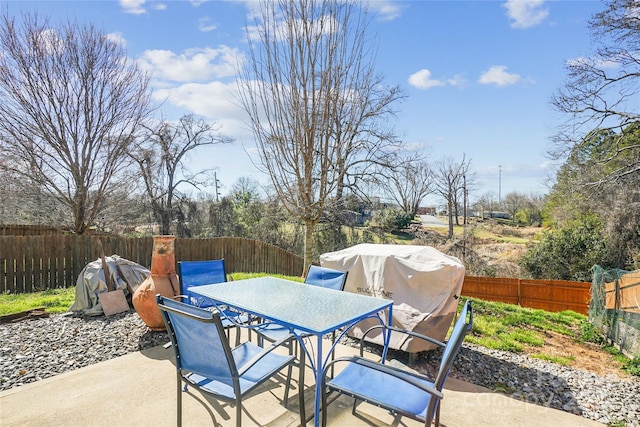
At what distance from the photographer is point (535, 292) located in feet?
30.7

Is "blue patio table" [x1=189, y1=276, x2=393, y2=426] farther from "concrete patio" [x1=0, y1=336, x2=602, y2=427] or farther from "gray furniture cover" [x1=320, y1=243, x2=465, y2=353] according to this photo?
"gray furniture cover" [x1=320, y1=243, x2=465, y2=353]

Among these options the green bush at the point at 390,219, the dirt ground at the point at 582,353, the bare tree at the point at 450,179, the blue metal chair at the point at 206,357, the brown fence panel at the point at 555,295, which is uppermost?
the bare tree at the point at 450,179

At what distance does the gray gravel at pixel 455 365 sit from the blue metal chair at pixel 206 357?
1.94 m

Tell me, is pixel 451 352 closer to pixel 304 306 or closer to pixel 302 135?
pixel 304 306

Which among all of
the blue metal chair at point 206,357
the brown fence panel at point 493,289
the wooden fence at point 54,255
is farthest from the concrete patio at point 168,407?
the brown fence panel at point 493,289

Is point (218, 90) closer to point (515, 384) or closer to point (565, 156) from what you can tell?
point (515, 384)

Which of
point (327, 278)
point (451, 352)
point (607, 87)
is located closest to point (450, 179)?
point (607, 87)

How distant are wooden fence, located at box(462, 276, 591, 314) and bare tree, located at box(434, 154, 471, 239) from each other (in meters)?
7.11

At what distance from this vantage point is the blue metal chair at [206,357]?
182 centimetres

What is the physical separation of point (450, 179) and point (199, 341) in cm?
1684

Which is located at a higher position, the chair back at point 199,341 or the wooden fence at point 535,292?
the chair back at point 199,341

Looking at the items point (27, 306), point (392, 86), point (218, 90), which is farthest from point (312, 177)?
point (392, 86)

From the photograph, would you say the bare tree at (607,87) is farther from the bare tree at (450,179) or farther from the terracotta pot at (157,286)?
the terracotta pot at (157,286)

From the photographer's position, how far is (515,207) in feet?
83.7
